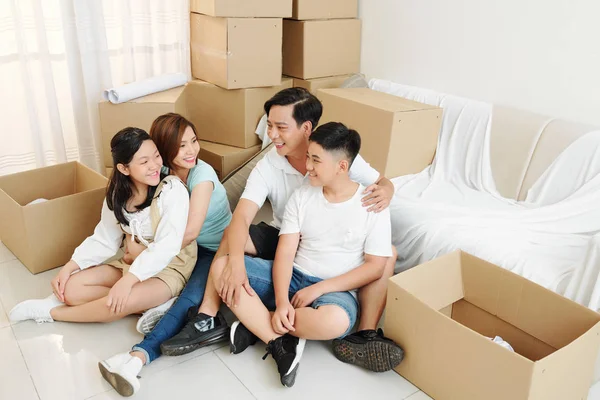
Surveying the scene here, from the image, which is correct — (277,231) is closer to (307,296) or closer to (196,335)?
(307,296)

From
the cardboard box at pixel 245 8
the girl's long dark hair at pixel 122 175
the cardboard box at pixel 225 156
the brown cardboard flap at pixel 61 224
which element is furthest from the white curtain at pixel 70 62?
the girl's long dark hair at pixel 122 175

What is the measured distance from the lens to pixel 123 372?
64.7 inches

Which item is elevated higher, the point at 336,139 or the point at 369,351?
the point at 336,139

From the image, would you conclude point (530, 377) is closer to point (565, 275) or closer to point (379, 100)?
point (565, 275)

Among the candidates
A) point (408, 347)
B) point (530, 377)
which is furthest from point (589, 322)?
point (408, 347)

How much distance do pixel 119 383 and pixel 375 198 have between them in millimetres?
1000

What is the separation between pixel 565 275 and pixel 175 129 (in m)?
1.43

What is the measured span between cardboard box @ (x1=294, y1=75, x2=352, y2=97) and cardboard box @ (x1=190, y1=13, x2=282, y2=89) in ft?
0.57

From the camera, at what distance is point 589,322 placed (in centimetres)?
154

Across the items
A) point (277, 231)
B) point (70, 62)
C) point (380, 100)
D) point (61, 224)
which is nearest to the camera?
point (277, 231)

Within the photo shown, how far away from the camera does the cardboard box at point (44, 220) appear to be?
225cm

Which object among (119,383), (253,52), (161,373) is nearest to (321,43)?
(253,52)

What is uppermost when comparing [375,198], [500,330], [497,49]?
[497,49]

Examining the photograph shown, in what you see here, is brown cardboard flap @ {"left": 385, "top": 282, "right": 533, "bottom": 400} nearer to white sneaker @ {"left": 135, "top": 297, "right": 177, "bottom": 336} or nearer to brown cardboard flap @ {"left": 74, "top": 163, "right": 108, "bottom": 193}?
white sneaker @ {"left": 135, "top": 297, "right": 177, "bottom": 336}
